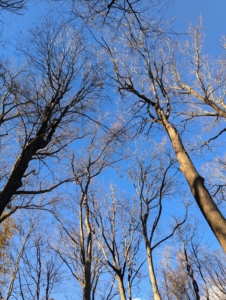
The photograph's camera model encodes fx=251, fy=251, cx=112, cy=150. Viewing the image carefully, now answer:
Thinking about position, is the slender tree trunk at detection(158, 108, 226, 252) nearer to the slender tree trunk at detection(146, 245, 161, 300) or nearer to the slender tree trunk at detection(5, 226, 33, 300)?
the slender tree trunk at detection(146, 245, 161, 300)

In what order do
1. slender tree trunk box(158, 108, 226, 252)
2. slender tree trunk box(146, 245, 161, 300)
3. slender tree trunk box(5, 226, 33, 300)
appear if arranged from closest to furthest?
slender tree trunk box(158, 108, 226, 252) → slender tree trunk box(146, 245, 161, 300) → slender tree trunk box(5, 226, 33, 300)

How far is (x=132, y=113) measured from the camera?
7.68 meters

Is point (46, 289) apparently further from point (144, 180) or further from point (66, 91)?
point (66, 91)

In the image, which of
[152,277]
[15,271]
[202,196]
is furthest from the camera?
[15,271]

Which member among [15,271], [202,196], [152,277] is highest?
[15,271]

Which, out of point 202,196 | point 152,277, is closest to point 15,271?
point 152,277

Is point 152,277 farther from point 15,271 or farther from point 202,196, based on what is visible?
point 15,271

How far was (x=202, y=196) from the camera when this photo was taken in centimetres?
409

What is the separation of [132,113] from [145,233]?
449cm

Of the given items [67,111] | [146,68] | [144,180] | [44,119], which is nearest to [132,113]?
[146,68]

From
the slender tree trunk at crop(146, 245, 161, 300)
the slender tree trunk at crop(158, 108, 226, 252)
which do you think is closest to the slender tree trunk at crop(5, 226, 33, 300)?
the slender tree trunk at crop(146, 245, 161, 300)

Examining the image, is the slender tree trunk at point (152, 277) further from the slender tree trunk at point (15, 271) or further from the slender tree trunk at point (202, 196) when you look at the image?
the slender tree trunk at point (15, 271)

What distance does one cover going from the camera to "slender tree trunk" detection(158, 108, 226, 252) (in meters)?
3.56

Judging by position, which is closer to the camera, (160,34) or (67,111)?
(160,34)
